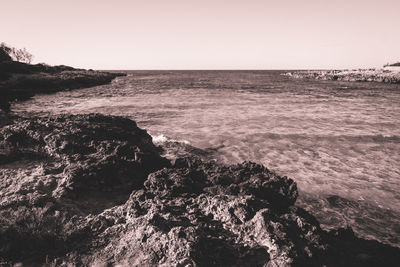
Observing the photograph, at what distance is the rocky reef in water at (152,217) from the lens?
12.7 feet

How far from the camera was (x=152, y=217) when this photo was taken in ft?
14.4

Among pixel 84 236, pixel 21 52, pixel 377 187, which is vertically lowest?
pixel 377 187

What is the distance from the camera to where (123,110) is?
82.1 ft

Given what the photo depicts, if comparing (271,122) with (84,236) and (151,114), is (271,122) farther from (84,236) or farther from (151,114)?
(84,236)

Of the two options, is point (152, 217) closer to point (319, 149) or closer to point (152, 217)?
point (152, 217)

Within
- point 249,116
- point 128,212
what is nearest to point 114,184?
point 128,212

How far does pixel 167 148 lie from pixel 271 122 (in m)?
9.67

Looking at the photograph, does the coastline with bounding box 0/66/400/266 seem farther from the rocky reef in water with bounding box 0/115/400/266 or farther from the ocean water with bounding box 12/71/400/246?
the ocean water with bounding box 12/71/400/246

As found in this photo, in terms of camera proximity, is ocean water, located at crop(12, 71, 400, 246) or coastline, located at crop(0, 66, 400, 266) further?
ocean water, located at crop(12, 71, 400, 246)

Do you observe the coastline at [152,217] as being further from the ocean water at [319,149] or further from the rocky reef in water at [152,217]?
the ocean water at [319,149]

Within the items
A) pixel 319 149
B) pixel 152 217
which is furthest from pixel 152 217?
pixel 319 149

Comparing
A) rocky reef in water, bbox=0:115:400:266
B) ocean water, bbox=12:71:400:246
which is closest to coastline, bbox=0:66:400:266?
rocky reef in water, bbox=0:115:400:266

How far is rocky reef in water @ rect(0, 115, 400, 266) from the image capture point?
3875mm

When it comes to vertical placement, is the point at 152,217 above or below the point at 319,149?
above
